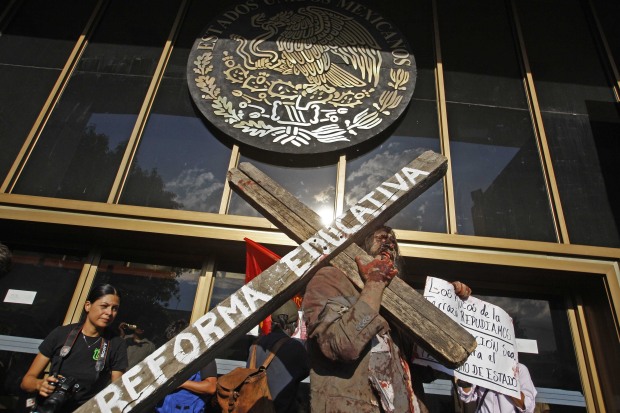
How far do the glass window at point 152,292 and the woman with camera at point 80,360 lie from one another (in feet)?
2.89

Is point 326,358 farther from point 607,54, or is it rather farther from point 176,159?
point 607,54

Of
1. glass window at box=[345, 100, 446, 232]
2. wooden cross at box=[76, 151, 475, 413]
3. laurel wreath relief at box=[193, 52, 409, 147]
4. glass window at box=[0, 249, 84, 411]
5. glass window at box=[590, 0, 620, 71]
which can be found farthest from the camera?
glass window at box=[590, 0, 620, 71]

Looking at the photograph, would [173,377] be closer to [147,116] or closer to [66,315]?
Answer: [66,315]

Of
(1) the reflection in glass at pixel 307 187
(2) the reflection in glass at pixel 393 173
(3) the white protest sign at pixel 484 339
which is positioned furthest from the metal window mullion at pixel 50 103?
(3) the white protest sign at pixel 484 339

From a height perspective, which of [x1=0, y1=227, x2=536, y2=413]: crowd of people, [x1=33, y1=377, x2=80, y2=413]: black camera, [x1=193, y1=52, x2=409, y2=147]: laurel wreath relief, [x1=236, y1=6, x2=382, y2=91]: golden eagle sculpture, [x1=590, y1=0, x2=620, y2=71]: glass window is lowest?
[x1=33, y1=377, x2=80, y2=413]: black camera

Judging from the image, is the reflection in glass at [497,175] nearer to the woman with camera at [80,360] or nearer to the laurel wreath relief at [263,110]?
the laurel wreath relief at [263,110]

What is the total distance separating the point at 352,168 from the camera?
4480mm

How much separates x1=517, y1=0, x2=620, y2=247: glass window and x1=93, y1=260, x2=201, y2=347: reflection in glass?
377 centimetres

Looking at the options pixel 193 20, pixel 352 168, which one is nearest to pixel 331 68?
pixel 352 168

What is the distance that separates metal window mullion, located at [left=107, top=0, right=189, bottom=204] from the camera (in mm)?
4176

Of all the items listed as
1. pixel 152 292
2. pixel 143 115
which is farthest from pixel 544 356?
pixel 143 115

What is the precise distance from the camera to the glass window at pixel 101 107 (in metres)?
4.23

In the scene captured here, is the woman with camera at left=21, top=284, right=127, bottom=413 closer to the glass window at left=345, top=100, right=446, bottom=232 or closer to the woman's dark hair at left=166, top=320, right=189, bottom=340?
the woman's dark hair at left=166, top=320, right=189, bottom=340

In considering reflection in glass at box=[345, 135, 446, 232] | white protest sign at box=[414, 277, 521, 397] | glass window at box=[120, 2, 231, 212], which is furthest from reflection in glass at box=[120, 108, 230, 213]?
white protest sign at box=[414, 277, 521, 397]
